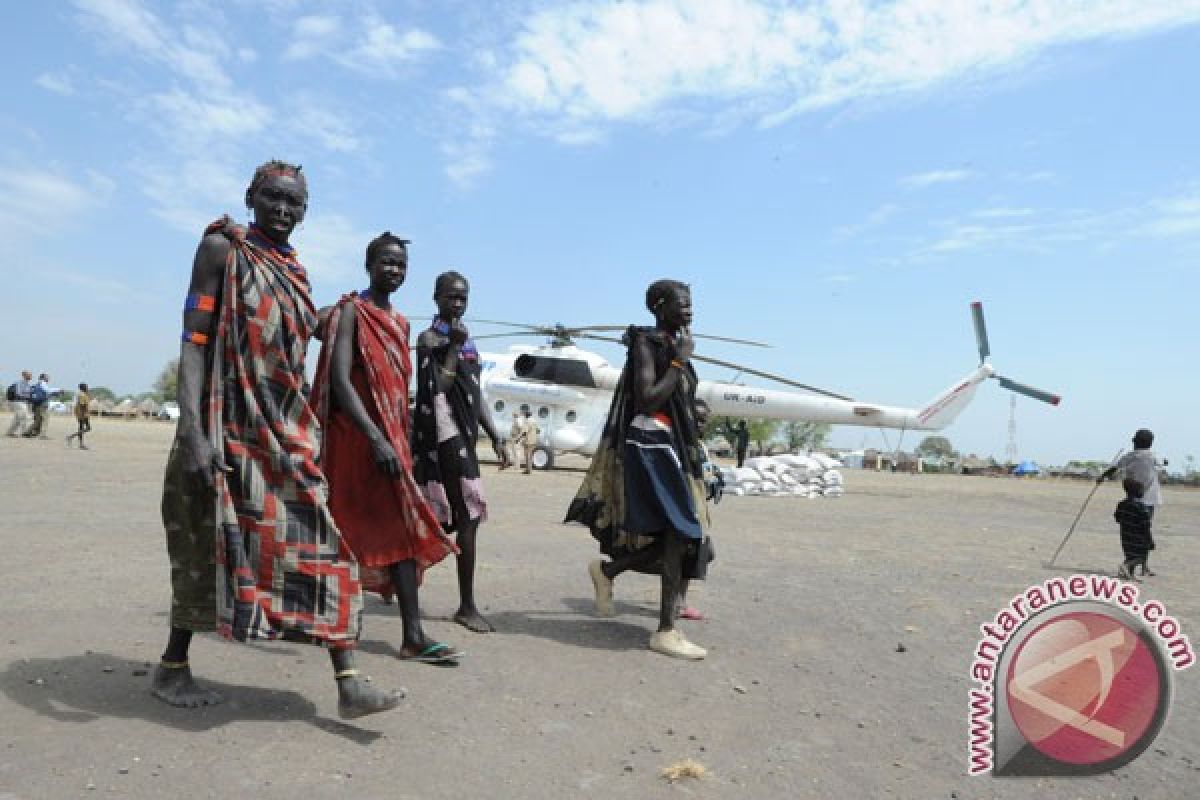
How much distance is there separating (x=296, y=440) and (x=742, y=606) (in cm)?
338

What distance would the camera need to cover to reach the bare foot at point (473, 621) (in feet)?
14.8

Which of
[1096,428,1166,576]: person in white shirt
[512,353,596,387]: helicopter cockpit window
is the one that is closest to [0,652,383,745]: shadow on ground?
[1096,428,1166,576]: person in white shirt

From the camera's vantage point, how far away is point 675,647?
4.25 meters

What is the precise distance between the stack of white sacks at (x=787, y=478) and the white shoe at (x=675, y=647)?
12.6 m

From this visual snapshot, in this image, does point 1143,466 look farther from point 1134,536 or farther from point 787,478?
point 787,478

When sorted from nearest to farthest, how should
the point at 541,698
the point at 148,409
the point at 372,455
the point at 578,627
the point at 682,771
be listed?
the point at 682,771, the point at 541,698, the point at 372,455, the point at 578,627, the point at 148,409

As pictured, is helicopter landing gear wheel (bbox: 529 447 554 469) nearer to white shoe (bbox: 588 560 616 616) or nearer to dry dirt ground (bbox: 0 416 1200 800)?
dry dirt ground (bbox: 0 416 1200 800)

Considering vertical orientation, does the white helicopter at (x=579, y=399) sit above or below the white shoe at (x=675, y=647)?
above

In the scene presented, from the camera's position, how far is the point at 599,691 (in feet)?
12.0

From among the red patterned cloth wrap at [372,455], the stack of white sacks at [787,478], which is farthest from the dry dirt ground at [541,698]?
the stack of white sacks at [787,478]

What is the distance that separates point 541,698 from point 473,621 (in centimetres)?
115

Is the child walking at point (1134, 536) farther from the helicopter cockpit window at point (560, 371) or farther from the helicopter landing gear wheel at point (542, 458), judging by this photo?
the helicopter cockpit window at point (560, 371)

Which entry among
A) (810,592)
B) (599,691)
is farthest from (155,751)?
(810,592)

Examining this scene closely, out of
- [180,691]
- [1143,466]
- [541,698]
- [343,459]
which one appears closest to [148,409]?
[1143,466]
